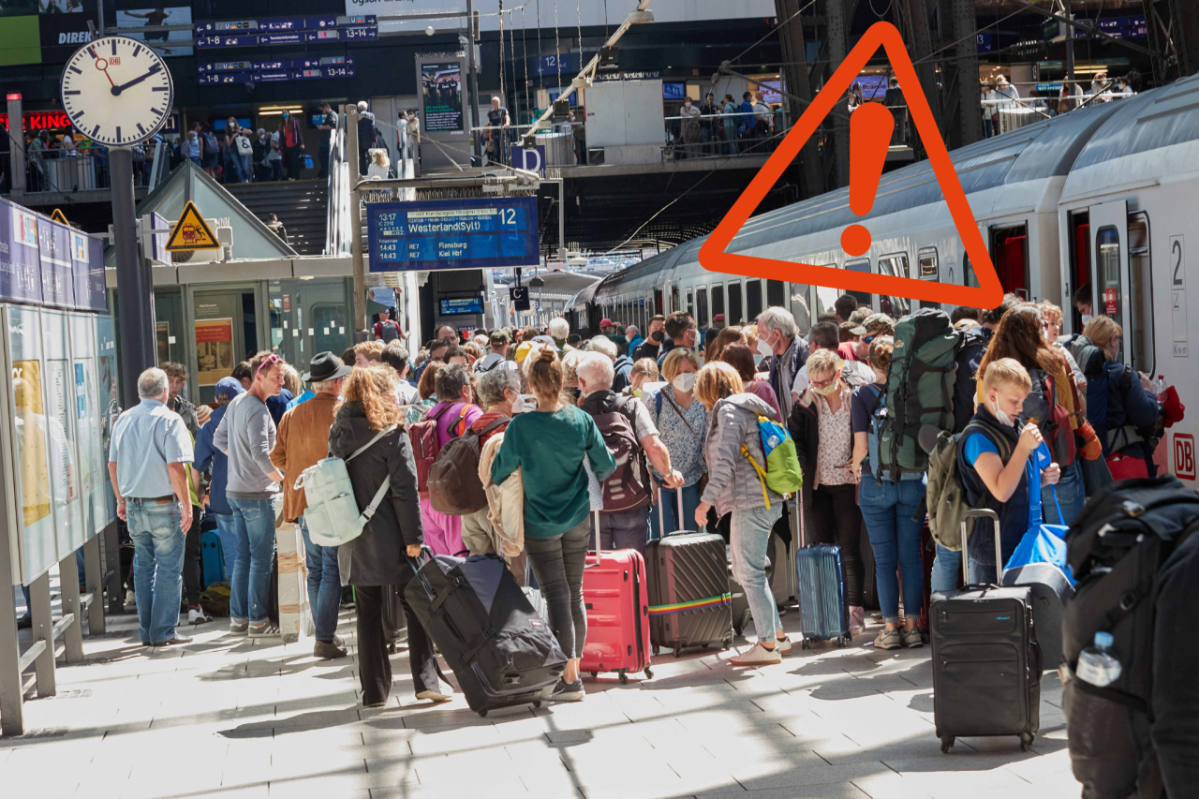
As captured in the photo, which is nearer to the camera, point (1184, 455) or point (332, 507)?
point (332, 507)

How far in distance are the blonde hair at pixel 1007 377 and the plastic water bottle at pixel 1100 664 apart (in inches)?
118

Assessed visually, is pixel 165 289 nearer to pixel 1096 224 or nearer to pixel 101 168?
pixel 1096 224

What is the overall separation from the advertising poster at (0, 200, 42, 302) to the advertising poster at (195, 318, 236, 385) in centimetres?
1019

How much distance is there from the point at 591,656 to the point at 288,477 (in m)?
2.18

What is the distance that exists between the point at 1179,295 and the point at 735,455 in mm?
3358

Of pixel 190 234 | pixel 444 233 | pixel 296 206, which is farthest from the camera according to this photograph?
pixel 296 206

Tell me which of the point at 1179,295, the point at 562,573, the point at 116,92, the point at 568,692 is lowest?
the point at 568,692

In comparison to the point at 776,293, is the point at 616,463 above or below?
below

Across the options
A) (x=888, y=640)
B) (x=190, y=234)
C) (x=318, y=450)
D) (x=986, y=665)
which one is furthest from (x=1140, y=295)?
(x=190, y=234)

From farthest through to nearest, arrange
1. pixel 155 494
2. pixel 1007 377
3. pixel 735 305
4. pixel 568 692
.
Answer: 1. pixel 735 305
2. pixel 155 494
3. pixel 568 692
4. pixel 1007 377

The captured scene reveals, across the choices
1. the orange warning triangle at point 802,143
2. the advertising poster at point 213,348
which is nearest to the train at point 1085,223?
the orange warning triangle at point 802,143

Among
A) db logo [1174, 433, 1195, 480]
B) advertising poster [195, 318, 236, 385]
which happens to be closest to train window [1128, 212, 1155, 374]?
db logo [1174, 433, 1195, 480]

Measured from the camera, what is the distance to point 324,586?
7.93 m

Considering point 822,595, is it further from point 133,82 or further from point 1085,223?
point 133,82
